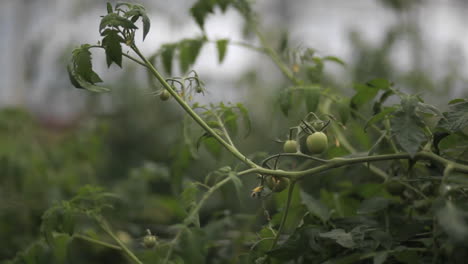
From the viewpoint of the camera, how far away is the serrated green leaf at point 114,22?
42cm

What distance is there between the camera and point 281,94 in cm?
60

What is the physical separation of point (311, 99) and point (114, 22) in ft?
1.01

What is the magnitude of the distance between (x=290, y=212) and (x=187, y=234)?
157mm

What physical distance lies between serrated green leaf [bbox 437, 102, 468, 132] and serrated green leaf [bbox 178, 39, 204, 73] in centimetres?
45

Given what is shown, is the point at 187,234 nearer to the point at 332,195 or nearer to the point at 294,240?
the point at 294,240

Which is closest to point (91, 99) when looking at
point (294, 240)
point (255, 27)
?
point (255, 27)

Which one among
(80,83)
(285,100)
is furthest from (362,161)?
(80,83)

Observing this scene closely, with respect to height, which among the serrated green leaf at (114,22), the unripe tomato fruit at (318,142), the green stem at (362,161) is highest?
the serrated green leaf at (114,22)

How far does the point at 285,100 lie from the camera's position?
0.59 m

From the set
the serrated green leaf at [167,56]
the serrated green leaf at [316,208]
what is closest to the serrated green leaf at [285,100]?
the serrated green leaf at [316,208]

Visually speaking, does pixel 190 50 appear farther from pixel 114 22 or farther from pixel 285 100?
pixel 114 22

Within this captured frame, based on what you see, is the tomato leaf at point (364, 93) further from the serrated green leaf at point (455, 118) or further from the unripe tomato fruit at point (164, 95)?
the unripe tomato fruit at point (164, 95)

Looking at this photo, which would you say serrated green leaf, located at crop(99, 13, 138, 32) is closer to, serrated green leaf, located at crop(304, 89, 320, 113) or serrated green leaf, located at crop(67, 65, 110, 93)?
serrated green leaf, located at crop(67, 65, 110, 93)

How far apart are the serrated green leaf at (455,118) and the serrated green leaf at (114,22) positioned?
1.06 feet
